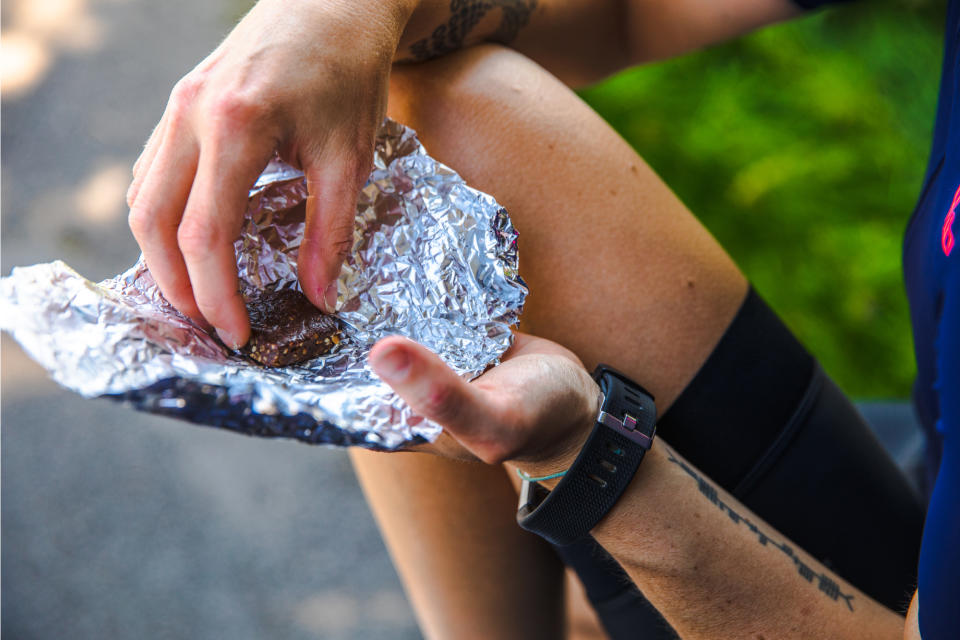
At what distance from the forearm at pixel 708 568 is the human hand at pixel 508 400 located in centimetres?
Result: 9

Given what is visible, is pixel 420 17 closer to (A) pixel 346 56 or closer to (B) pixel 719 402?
(A) pixel 346 56

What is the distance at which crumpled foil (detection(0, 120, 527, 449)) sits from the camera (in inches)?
19.4

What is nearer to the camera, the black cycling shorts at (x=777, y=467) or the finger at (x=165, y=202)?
the finger at (x=165, y=202)

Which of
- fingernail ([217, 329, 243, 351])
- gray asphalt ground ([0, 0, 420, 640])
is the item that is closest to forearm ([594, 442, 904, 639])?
fingernail ([217, 329, 243, 351])

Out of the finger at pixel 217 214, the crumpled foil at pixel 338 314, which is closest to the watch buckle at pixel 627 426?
the crumpled foil at pixel 338 314

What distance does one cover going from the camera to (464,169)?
0.78 meters

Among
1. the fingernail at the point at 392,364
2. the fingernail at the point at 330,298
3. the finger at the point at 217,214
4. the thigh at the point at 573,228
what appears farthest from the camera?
the thigh at the point at 573,228

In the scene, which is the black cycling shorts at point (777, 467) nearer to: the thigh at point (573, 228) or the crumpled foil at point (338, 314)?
the thigh at point (573, 228)

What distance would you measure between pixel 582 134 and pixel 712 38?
0.36 metres

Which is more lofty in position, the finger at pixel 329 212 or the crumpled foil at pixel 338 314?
the finger at pixel 329 212

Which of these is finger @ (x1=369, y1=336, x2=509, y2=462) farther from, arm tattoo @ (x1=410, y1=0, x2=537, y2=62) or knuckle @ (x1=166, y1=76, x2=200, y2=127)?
arm tattoo @ (x1=410, y1=0, x2=537, y2=62)

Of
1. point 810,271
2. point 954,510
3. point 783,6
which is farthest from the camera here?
point 810,271

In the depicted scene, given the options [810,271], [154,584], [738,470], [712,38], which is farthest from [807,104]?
[154,584]

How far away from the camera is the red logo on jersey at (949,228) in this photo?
616mm
